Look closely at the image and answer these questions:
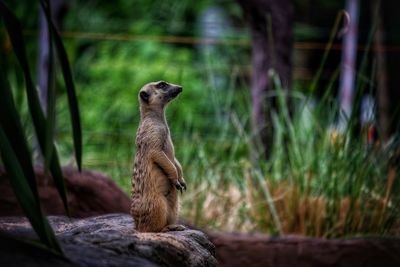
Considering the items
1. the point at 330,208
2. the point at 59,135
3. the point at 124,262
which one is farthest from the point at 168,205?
the point at 59,135

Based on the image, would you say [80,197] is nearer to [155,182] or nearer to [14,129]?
[155,182]

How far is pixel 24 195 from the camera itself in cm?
251

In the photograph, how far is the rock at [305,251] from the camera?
5.11m

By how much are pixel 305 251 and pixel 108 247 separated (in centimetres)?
243

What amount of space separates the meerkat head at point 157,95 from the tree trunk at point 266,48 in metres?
3.03

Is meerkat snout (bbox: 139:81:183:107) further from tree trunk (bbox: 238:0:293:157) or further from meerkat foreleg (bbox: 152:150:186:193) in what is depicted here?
tree trunk (bbox: 238:0:293:157)

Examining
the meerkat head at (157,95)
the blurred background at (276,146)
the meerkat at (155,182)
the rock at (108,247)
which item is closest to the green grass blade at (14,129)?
the rock at (108,247)

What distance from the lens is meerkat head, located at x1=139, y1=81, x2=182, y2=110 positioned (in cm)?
380

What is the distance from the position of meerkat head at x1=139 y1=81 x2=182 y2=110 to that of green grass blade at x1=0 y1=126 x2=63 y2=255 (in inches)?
51.5

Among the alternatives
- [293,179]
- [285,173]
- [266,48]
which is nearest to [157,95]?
[293,179]

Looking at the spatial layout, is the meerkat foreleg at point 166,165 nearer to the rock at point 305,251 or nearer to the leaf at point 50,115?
the leaf at point 50,115

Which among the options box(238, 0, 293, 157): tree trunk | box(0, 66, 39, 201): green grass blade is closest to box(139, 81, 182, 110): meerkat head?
box(0, 66, 39, 201): green grass blade

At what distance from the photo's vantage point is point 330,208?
585 centimetres

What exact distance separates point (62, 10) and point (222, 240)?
3.73 metres
